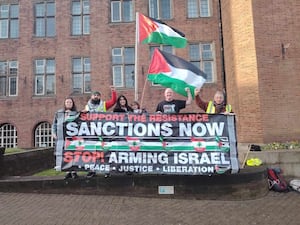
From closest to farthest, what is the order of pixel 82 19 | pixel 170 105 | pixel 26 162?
pixel 170 105 < pixel 26 162 < pixel 82 19

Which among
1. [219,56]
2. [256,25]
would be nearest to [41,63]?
[219,56]

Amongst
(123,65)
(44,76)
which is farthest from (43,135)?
(123,65)

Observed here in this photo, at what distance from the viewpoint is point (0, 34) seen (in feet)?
65.0

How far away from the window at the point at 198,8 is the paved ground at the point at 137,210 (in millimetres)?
14023

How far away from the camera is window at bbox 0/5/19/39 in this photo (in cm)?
Result: 1973

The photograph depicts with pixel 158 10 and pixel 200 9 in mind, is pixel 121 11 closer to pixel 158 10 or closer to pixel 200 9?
pixel 158 10

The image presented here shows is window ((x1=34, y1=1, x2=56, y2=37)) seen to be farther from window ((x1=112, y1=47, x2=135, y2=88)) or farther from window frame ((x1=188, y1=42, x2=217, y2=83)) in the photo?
window frame ((x1=188, y1=42, x2=217, y2=83))

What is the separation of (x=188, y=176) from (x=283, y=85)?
814cm

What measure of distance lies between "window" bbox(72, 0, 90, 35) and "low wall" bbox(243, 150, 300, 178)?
46.0 feet

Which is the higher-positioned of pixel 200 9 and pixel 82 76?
pixel 200 9

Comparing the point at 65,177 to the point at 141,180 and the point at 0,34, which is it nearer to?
the point at 141,180

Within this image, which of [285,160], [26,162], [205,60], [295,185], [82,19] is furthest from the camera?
[82,19]

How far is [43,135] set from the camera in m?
19.0

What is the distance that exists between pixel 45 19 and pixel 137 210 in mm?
16985
